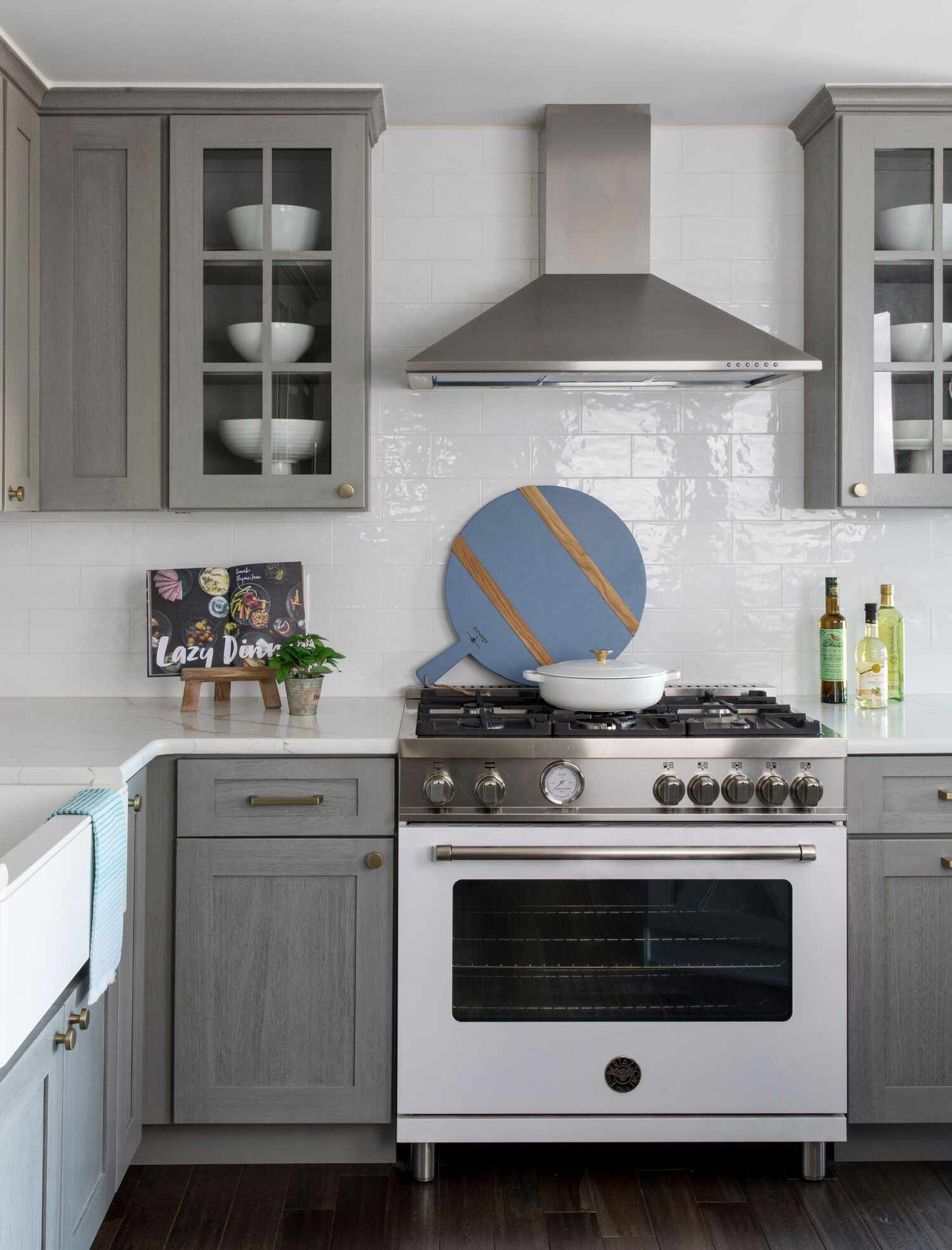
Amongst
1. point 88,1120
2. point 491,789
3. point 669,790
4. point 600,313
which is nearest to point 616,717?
point 669,790

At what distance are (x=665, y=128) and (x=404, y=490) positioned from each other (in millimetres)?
1192

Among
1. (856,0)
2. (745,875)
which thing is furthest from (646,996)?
(856,0)

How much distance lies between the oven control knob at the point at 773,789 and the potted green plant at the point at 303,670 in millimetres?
1043

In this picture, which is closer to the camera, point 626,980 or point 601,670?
point 626,980

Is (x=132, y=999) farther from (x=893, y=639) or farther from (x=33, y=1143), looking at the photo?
(x=893, y=639)

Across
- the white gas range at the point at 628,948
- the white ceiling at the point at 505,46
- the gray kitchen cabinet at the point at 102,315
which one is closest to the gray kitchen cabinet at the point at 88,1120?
the white gas range at the point at 628,948

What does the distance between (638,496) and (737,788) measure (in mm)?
969

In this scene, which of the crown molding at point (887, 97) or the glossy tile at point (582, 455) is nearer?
the crown molding at point (887, 97)

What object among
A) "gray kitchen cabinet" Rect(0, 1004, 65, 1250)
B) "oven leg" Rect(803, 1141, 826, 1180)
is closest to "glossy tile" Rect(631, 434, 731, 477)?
"oven leg" Rect(803, 1141, 826, 1180)

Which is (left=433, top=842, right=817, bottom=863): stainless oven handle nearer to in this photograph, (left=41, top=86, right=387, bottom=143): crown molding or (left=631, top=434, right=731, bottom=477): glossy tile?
(left=631, top=434, right=731, bottom=477): glossy tile

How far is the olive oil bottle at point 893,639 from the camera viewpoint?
9.29 ft

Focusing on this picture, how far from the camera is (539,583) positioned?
2.88 m

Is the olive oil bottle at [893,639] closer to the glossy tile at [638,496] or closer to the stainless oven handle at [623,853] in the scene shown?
the glossy tile at [638,496]

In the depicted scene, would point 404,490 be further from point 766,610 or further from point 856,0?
point 856,0
